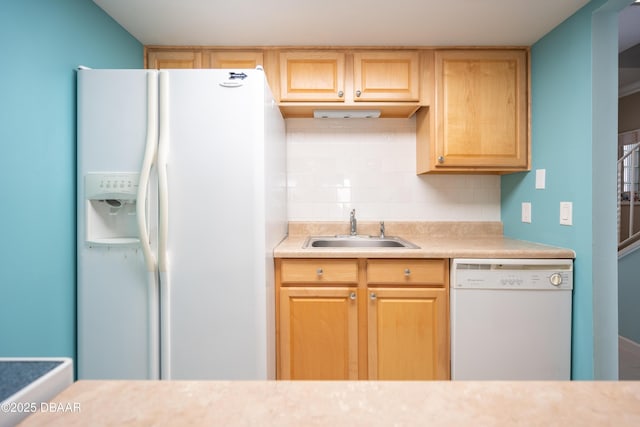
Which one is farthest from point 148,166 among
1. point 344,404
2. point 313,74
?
point 344,404

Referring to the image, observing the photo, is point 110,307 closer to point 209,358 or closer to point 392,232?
point 209,358

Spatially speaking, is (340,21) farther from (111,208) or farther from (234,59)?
(111,208)

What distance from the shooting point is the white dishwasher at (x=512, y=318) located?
71.6 inches

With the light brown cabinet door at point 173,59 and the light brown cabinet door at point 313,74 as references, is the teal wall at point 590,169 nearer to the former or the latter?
the light brown cabinet door at point 313,74

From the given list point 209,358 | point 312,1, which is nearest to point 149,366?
point 209,358

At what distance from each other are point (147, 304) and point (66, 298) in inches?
14.1

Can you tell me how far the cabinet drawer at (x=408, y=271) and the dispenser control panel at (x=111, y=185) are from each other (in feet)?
4.02

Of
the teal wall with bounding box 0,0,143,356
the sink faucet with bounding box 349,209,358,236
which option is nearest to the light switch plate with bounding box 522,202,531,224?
the sink faucet with bounding box 349,209,358,236

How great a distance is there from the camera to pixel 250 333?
1.64 metres

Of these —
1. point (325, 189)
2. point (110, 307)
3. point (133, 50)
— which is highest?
point (133, 50)

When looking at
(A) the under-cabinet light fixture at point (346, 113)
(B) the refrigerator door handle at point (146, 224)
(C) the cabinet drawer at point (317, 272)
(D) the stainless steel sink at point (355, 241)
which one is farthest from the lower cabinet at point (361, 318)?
(A) the under-cabinet light fixture at point (346, 113)

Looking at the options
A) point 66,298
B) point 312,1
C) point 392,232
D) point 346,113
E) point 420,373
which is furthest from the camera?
point 392,232

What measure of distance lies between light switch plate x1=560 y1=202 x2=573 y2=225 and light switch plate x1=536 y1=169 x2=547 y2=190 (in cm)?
20

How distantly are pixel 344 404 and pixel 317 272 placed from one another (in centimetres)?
149
